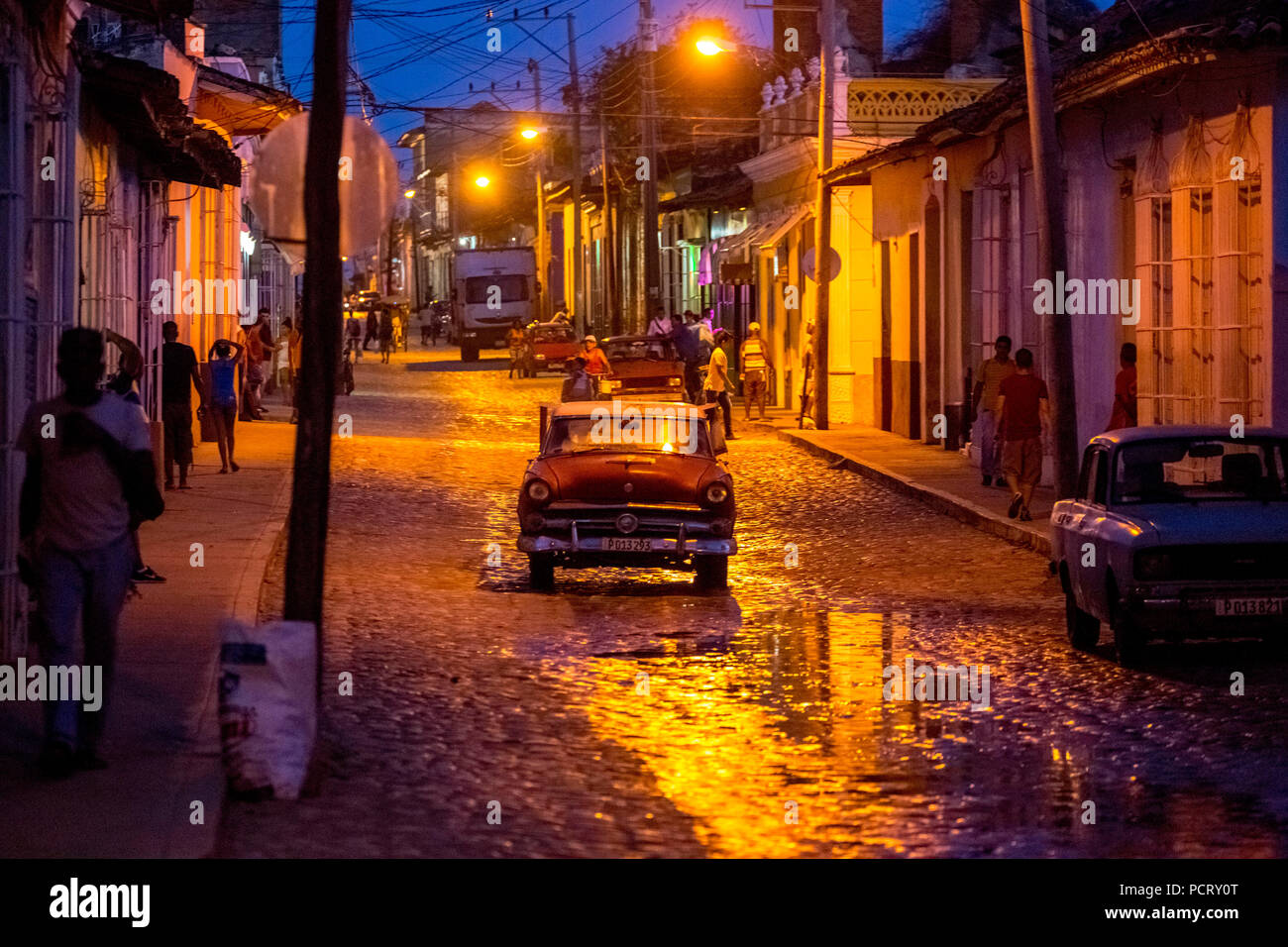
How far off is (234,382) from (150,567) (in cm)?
867

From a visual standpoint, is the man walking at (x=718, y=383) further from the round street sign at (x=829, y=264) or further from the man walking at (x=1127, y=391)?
the man walking at (x=1127, y=391)

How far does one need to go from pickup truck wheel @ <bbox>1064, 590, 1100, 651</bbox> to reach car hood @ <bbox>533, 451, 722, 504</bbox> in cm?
348

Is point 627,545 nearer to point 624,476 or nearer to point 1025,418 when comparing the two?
point 624,476

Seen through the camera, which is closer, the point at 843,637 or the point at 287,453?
the point at 843,637

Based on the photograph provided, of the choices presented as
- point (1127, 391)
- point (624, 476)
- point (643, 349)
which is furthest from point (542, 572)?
point (643, 349)

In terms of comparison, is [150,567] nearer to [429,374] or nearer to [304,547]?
[304,547]

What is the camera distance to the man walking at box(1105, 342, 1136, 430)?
18234 millimetres

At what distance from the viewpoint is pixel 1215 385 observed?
18.3m

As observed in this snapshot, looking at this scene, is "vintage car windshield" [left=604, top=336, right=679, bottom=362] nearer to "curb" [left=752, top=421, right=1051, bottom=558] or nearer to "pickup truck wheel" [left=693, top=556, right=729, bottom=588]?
"curb" [left=752, top=421, right=1051, bottom=558]

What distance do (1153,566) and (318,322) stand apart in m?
4.98

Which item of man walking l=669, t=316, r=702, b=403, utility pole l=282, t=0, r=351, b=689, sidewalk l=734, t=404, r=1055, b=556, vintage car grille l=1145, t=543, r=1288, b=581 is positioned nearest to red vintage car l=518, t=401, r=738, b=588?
sidewalk l=734, t=404, r=1055, b=556

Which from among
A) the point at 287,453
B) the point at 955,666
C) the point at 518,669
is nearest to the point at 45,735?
the point at 518,669

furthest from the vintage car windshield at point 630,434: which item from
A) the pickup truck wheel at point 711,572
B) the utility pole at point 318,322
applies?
the utility pole at point 318,322

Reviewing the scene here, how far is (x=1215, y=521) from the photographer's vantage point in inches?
446
